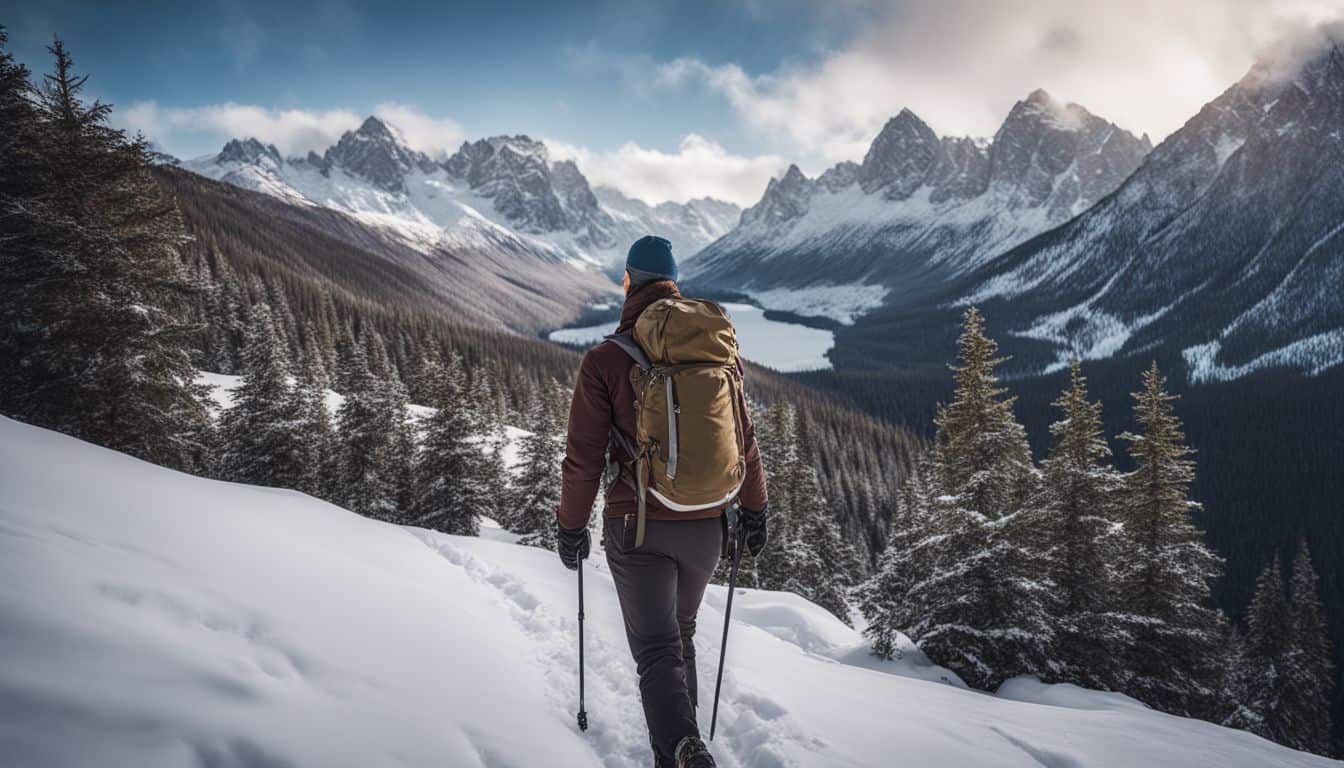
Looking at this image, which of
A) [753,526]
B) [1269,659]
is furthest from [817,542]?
[753,526]

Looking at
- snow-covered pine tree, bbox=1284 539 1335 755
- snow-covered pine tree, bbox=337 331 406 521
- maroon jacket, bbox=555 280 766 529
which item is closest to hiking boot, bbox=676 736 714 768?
maroon jacket, bbox=555 280 766 529

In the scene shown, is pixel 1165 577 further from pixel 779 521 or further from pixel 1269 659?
pixel 1269 659

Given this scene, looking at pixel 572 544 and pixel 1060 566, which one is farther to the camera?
pixel 1060 566

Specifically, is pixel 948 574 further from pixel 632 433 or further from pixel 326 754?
pixel 326 754

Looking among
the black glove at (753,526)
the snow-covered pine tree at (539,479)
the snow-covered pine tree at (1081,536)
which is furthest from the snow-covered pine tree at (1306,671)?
the black glove at (753,526)

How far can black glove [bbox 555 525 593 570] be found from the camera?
400cm

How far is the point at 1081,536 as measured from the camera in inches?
554

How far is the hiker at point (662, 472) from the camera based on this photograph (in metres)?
3.39

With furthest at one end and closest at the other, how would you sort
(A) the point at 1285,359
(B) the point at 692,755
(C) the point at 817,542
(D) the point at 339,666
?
(A) the point at 1285,359
(C) the point at 817,542
(D) the point at 339,666
(B) the point at 692,755

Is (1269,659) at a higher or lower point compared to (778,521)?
lower

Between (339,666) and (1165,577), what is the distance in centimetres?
1899

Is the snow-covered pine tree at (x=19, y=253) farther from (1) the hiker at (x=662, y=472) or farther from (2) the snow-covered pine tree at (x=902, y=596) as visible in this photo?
(2) the snow-covered pine tree at (x=902, y=596)

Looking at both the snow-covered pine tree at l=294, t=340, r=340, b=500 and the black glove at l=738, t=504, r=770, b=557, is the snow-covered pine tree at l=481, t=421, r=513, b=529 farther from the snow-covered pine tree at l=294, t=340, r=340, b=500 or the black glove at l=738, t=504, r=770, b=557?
the black glove at l=738, t=504, r=770, b=557

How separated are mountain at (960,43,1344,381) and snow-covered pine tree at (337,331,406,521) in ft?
544
